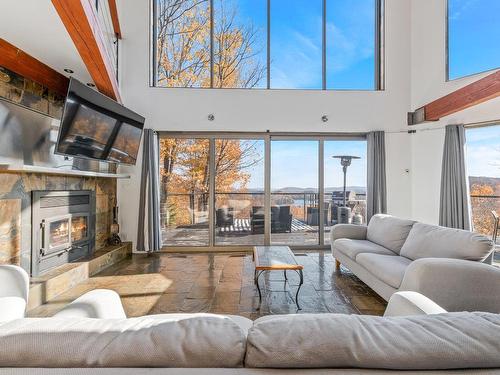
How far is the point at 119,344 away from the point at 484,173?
570cm

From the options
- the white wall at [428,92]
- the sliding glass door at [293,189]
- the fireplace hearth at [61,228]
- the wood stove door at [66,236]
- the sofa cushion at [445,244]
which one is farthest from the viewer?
the sliding glass door at [293,189]

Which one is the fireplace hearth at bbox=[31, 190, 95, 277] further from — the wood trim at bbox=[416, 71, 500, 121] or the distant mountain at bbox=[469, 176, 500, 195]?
the distant mountain at bbox=[469, 176, 500, 195]

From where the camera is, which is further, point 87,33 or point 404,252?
point 404,252

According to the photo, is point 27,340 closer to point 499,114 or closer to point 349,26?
point 499,114

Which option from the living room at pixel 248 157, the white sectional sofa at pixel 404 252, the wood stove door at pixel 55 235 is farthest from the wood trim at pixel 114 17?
the white sectional sofa at pixel 404 252

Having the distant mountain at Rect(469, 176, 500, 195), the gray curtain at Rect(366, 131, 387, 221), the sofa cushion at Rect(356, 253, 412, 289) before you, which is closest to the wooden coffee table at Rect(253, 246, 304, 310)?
the sofa cushion at Rect(356, 253, 412, 289)

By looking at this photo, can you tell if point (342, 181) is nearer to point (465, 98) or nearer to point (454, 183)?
point (454, 183)

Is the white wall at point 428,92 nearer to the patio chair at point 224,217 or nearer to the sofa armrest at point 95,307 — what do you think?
the patio chair at point 224,217

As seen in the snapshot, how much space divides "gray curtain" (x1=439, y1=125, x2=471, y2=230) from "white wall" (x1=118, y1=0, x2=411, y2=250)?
771 mm

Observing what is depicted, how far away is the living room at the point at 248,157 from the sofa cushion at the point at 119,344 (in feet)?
1.94

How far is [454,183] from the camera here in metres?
4.75

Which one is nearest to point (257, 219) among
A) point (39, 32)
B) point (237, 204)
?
point (237, 204)

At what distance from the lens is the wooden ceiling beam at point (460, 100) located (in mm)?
3701

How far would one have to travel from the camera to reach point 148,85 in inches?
210
